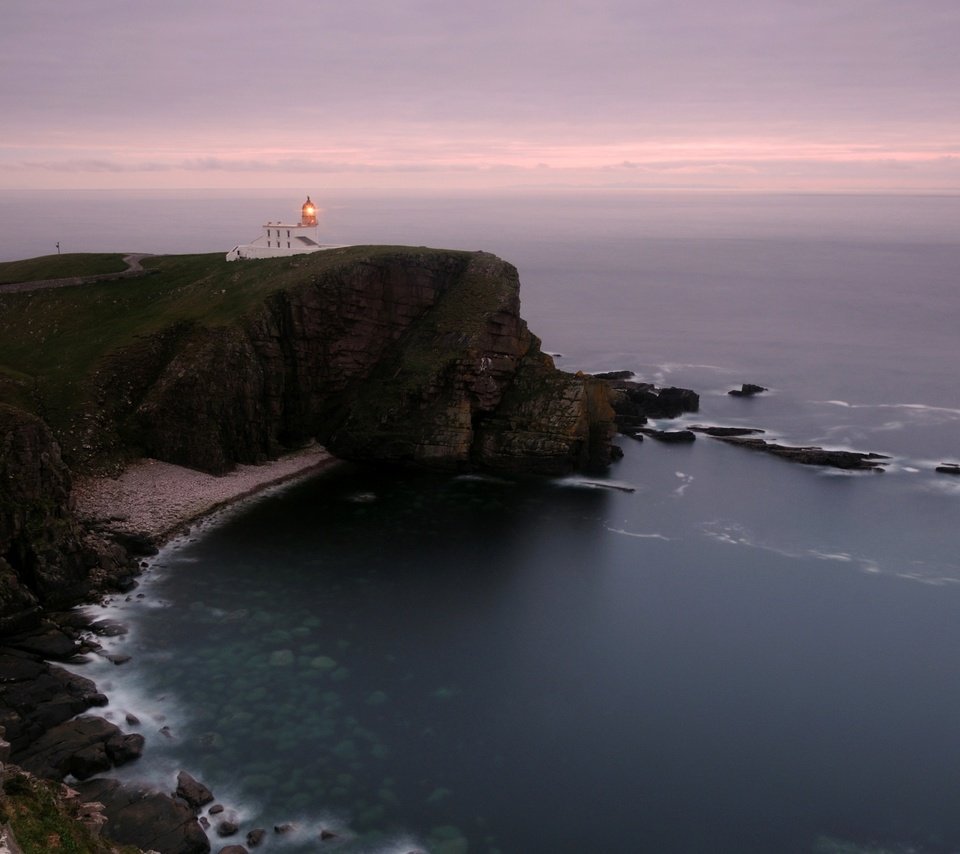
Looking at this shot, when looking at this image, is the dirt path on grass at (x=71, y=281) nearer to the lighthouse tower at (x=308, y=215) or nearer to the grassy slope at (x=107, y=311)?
the grassy slope at (x=107, y=311)

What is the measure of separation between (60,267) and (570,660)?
70530 millimetres

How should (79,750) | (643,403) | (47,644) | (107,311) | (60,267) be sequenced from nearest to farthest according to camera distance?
(79,750), (47,644), (107,311), (60,267), (643,403)

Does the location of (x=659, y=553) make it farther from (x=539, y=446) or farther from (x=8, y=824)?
(x=8, y=824)

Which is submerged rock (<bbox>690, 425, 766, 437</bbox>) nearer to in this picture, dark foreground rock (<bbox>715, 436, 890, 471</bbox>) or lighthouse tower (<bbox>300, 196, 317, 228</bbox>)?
dark foreground rock (<bbox>715, 436, 890, 471</bbox>)

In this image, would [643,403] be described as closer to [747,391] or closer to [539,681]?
[747,391]

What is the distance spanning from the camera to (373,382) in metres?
76.0

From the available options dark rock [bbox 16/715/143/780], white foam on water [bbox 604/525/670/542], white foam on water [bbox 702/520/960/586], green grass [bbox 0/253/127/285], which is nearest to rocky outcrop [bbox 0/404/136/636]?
dark rock [bbox 16/715/143/780]


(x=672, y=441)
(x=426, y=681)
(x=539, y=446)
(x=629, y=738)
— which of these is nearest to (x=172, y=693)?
(x=426, y=681)

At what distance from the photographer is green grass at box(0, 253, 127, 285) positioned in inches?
3339

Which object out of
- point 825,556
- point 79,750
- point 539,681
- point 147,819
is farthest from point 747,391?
point 147,819

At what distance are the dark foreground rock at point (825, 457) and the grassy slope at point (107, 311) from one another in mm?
37363

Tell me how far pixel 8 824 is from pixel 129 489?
4139cm

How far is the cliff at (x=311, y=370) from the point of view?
218ft

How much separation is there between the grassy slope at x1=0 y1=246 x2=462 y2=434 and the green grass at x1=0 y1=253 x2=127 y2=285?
791 mm
